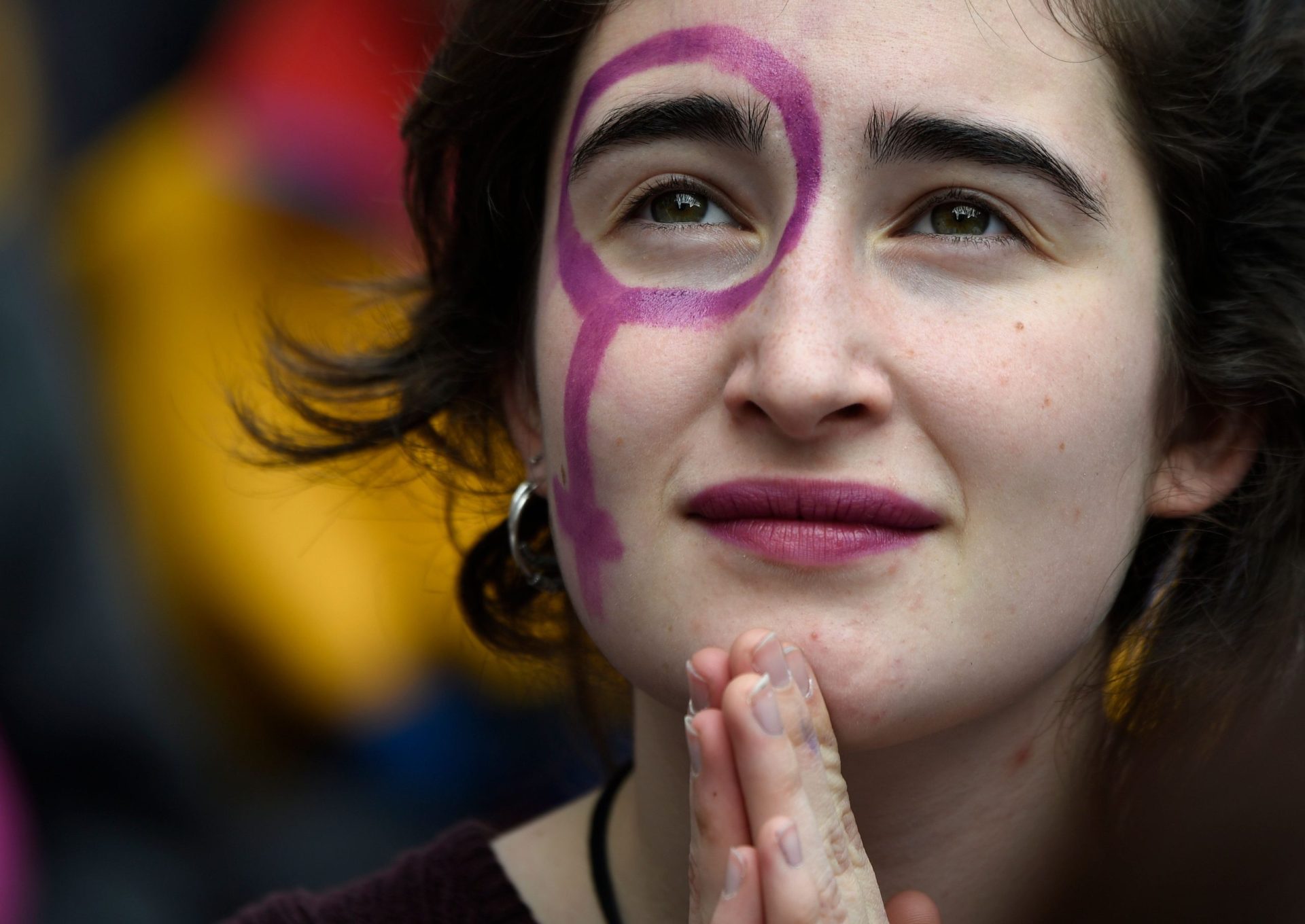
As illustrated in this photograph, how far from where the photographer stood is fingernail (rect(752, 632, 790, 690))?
66.9 inches

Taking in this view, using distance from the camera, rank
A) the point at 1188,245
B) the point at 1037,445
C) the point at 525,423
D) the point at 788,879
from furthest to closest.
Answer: the point at 525,423, the point at 1188,245, the point at 1037,445, the point at 788,879

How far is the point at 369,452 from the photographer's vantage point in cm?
280

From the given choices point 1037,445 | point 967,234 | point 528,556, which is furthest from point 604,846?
point 967,234

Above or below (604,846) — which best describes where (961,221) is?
above

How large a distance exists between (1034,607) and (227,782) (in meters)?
2.51

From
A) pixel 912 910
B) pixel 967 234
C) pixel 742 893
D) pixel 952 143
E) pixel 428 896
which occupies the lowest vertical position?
pixel 428 896

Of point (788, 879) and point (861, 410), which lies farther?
point (861, 410)

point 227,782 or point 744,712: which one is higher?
point 744,712

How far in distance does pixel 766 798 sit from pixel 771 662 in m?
0.15

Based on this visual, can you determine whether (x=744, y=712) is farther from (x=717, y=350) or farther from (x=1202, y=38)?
(x=1202, y=38)

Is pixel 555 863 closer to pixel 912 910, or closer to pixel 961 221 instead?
pixel 912 910

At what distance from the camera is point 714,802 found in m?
1.70

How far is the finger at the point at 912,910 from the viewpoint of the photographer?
200cm

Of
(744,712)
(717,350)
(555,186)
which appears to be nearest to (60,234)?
(555,186)
